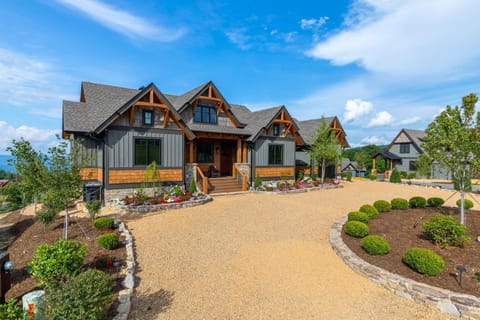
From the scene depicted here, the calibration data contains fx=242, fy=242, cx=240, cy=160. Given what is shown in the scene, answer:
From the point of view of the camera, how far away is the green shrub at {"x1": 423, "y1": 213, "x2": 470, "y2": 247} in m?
6.60

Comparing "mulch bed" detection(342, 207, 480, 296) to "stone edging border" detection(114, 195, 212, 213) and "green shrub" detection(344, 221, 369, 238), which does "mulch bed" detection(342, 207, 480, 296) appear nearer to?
"green shrub" detection(344, 221, 369, 238)

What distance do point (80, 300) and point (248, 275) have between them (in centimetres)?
344

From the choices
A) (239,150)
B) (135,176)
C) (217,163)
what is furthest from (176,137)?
(217,163)

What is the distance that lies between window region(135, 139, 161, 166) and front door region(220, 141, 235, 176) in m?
6.72

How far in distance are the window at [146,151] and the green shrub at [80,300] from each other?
34.4 feet

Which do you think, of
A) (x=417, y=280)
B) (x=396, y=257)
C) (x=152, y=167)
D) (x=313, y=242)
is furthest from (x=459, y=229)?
(x=152, y=167)

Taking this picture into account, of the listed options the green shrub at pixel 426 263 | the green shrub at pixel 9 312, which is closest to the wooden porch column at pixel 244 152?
the green shrub at pixel 426 263

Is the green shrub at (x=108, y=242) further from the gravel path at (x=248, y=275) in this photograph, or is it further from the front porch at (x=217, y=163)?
the front porch at (x=217, y=163)

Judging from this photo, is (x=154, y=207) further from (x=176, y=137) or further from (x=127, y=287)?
(x=127, y=287)

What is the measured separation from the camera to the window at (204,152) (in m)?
19.0

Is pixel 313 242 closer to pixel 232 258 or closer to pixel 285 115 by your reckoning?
pixel 232 258

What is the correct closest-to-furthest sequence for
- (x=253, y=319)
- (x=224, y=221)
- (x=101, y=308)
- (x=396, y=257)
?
(x=101, y=308) → (x=253, y=319) → (x=396, y=257) → (x=224, y=221)

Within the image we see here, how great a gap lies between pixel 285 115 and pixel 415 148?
29.4 m

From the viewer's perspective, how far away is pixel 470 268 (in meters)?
5.63
